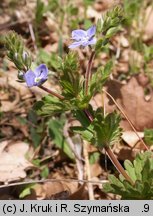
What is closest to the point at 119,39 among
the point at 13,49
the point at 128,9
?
the point at 128,9

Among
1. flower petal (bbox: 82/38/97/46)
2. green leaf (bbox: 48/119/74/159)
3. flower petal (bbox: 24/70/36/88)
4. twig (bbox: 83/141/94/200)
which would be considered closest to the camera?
flower petal (bbox: 24/70/36/88)

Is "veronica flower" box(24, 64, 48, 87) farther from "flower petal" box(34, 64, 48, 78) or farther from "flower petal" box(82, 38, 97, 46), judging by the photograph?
"flower petal" box(82, 38, 97, 46)

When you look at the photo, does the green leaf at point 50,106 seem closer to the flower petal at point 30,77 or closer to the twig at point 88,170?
the flower petal at point 30,77

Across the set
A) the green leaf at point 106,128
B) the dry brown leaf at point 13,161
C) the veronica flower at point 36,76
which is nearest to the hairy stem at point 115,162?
the green leaf at point 106,128

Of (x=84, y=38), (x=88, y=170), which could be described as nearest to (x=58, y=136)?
(x=88, y=170)

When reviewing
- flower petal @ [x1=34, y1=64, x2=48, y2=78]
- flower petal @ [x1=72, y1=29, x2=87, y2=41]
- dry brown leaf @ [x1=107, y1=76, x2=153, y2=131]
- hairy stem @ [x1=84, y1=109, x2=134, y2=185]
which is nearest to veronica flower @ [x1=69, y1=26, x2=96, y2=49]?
flower petal @ [x1=72, y1=29, x2=87, y2=41]

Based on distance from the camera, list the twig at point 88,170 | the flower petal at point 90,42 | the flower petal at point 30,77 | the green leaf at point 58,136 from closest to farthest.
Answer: the flower petal at point 30,77
the flower petal at point 90,42
the twig at point 88,170
the green leaf at point 58,136

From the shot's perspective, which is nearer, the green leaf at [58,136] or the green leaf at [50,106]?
the green leaf at [50,106]
